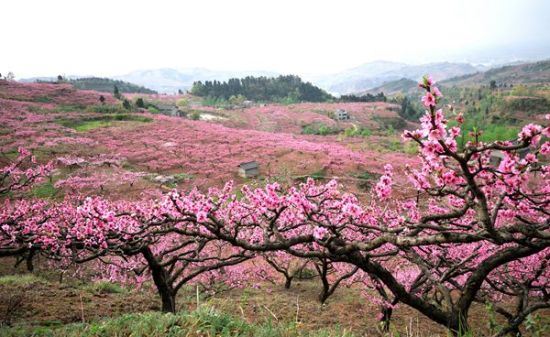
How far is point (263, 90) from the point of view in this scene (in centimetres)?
10900

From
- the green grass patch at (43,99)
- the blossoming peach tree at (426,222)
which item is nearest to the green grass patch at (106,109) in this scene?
the green grass patch at (43,99)

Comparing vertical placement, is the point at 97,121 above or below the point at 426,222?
above

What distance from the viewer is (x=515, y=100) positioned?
7525 cm

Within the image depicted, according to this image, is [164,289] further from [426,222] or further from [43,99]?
[43,99]

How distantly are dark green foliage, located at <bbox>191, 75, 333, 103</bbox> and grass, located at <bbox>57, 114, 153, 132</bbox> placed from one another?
5668 centimetres

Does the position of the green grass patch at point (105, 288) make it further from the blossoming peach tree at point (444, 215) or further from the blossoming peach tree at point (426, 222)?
the blossoming peach tree at point (444, 215)

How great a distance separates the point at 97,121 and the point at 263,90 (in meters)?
71.3

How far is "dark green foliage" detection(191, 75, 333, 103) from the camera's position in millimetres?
104500

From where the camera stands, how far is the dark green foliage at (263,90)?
343ft

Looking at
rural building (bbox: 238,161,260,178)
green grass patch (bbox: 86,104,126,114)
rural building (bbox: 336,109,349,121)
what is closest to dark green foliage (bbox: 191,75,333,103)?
rural building (bbox: 336,109,349,121)

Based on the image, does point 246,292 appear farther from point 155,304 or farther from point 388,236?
point 388,236

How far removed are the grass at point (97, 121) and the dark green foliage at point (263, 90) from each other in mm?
56678

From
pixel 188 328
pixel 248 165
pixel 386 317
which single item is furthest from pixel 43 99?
pixel 188 328

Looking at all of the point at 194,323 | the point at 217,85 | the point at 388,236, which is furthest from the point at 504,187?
the point at 217,85
